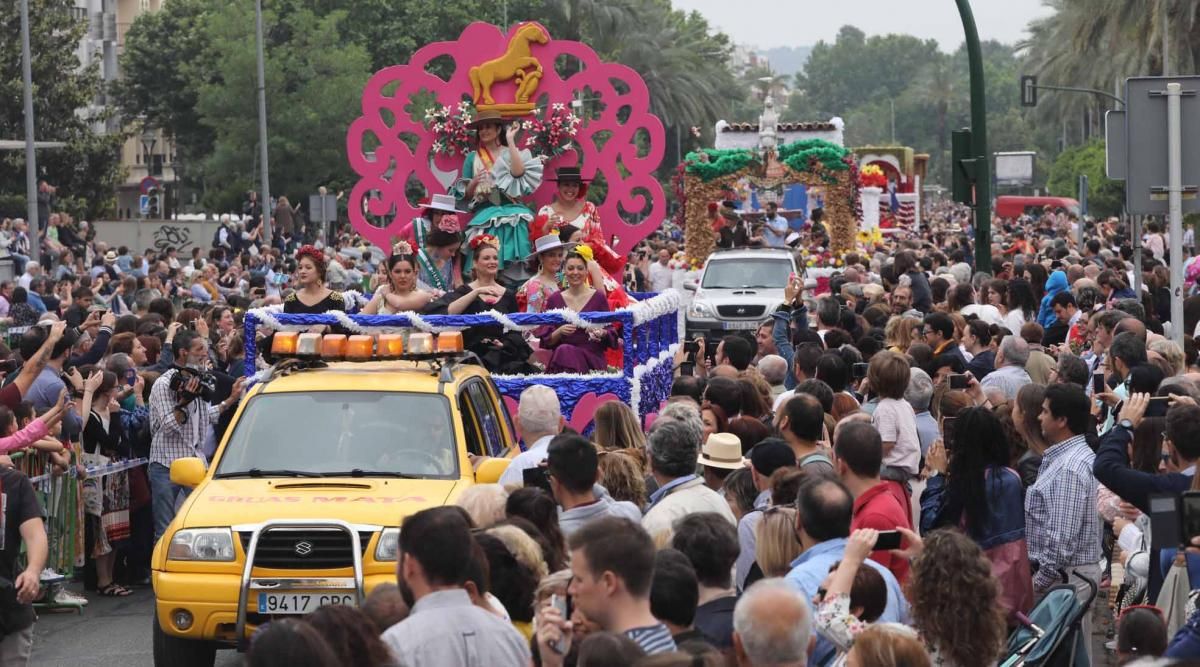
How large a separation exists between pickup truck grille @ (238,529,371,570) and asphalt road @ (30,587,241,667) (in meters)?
1.35

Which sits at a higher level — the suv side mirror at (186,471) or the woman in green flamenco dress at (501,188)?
the woman in green flamenco dress at (501,188)

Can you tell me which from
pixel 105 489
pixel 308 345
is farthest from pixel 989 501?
pixel 105 489

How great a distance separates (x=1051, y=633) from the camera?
23.8ft

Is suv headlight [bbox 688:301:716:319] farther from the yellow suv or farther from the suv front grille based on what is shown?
the yellow suv

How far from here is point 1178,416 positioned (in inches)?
305

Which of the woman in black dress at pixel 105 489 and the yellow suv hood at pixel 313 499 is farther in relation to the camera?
the woman in black dress at pixel 105 489

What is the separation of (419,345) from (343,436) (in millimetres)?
718

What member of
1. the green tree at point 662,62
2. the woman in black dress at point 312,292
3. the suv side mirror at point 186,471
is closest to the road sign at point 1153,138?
the suv side mirror at point 186,471

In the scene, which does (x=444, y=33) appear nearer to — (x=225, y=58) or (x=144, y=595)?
A: (x=225, y=58)

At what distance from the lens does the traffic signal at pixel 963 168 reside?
18.2 metres

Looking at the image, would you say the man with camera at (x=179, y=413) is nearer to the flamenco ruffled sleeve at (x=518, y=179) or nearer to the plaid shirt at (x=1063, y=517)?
the flamenco ruffled sleeve at (x=518, y=179)

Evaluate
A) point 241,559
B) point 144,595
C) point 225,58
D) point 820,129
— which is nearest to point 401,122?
point 144,595

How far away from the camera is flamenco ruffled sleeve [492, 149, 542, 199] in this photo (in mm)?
16266

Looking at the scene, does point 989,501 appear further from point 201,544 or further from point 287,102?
point 287,102
